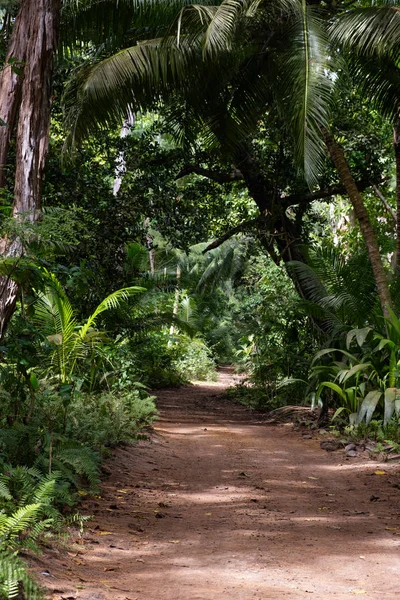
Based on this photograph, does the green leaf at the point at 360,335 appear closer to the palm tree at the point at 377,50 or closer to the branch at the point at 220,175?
the palm tree at the point at 377,50

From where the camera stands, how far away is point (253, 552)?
4.58 m

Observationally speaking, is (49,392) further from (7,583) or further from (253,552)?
(7,583)

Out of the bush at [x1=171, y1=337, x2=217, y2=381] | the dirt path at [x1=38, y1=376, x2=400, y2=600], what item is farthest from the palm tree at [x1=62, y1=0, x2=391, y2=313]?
the bush at [x1=171, y1=337, x2=217, y2=381]

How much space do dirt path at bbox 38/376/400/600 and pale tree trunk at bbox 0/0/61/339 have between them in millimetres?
2309

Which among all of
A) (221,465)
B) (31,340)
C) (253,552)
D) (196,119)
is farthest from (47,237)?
(196,119)

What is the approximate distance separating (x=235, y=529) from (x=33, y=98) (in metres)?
4.19

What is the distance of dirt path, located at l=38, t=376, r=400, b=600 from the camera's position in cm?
390

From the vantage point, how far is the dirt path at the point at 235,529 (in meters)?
3.90

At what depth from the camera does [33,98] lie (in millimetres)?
6766

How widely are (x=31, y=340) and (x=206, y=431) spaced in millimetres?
6096

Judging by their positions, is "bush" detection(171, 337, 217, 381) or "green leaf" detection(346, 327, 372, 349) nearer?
"green leaf" detection(346, 327, 372, 349)

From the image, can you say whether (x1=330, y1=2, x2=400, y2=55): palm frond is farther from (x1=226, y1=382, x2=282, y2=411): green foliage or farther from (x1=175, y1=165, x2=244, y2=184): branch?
(x1=226, y1=382, x2=282, y2=411): green foliage

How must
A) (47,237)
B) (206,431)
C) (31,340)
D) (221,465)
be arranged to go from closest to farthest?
(47,237)
(31,340)
(221,465)
(206,431)

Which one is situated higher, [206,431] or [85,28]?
[85,28]
